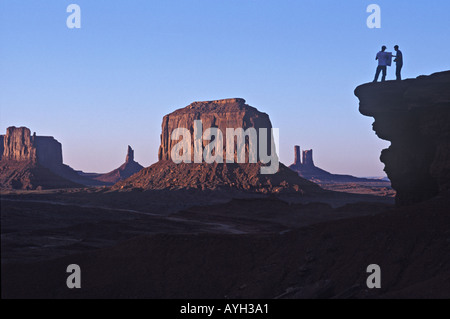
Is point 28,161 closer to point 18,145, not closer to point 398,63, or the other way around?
point 18,145

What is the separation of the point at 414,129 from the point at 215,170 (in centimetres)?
6963

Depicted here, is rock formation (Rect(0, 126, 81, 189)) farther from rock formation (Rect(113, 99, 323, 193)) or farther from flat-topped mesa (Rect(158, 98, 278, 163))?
flat-topped mesa (Rect(158, 98, 278, 163))

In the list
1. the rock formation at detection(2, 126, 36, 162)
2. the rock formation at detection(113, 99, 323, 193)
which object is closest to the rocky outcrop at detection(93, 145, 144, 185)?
the rock formation at detection(2, 126, 36, 162)

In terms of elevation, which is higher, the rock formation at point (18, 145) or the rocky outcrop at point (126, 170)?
the rock formation at point (18, 145)

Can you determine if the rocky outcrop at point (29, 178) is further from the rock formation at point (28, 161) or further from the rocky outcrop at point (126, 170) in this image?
the rocky outcrop at point (126, 170)

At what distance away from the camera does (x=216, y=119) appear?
11731 centimetres

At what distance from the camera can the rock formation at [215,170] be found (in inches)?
3789

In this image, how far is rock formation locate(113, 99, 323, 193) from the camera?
96.2 metres

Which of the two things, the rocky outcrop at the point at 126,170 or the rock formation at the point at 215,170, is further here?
the rocky outcrop at the point at 126,170

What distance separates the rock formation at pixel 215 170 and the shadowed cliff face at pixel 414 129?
57509 millimetres

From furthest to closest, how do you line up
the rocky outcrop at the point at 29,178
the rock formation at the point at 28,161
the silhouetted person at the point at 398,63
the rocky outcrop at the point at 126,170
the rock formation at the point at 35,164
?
the rocky outcrop at the point at 126,170
the rock formation at the point at 35,164
the rock formation at the point at 28,161
the rocky outcrop at the point at 29,178
the silhouetted person at the point at 398,63

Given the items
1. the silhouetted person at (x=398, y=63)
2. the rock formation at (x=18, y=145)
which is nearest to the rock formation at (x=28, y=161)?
the rock formation at (x=18, y=145)

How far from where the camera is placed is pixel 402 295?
19922 millimetres
